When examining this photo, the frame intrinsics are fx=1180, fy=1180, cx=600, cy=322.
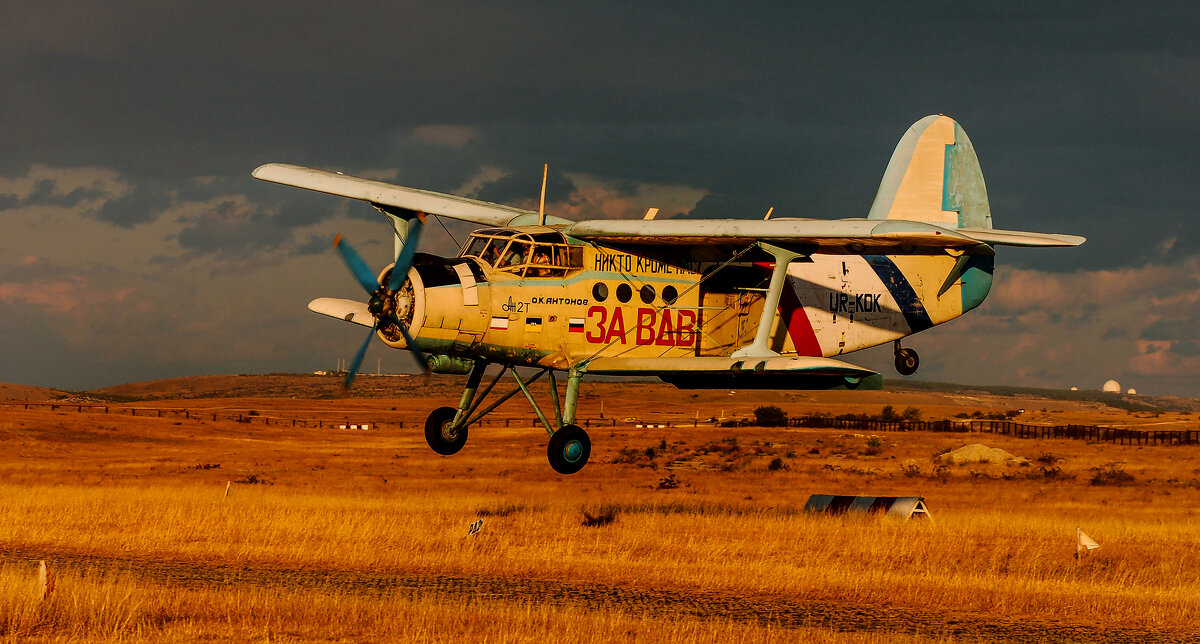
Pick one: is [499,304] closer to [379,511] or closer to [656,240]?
[656,240]

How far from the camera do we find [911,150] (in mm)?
35438

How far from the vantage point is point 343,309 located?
29.5m

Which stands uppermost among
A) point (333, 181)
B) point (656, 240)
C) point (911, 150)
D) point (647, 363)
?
point (911, 150)

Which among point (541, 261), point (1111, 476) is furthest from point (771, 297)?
point (1111, 476)

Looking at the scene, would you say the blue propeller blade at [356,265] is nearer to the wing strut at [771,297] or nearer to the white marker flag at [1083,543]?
the wing strut at [771,297]

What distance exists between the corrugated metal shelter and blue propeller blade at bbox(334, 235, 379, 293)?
19404 mm

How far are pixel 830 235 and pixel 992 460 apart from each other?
5372cm

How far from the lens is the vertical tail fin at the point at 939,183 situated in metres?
34.8

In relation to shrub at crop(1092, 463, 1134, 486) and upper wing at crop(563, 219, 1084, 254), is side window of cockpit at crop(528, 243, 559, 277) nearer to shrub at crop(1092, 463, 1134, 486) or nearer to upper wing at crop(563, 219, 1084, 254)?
upper wing at crop(563, 219, 1084, 254)

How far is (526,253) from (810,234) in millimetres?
6305

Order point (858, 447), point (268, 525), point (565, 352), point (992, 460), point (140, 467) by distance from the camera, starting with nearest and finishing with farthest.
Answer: point (565, 352) < point (268, 525) < point (140, 467) < point (992, 460) < point (858, 447)

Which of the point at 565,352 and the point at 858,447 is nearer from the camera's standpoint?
the point at 565,352

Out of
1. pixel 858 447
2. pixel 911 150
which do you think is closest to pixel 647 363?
pixel 911 150

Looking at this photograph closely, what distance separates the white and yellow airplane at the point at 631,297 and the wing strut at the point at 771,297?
0.16ft
